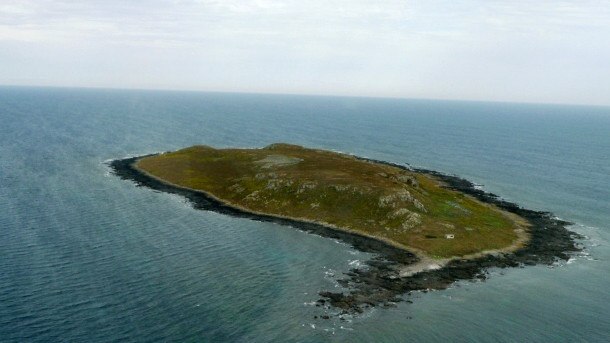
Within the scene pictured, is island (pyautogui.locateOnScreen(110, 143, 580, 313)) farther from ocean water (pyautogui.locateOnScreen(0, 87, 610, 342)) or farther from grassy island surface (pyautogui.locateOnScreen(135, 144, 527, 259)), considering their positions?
ocean water (pyautogui.locateOnScreen(0, 87, 610, 342))

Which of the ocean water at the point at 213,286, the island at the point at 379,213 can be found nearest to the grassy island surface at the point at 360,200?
the island at the point at 379,213

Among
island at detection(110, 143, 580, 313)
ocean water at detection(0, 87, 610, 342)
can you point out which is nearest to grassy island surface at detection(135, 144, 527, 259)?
island at detection(110, 143, 580, 313)

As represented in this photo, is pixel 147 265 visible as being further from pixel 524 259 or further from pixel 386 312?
pixel 524 259

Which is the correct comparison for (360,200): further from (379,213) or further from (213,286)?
(213,286)

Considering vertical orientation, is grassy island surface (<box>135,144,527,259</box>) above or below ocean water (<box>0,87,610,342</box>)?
above

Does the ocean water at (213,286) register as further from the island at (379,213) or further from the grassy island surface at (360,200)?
the grassy island surface at (360,200)
